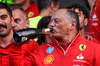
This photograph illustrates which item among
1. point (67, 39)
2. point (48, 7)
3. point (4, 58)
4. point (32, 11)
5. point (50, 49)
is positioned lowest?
point (4, 58)

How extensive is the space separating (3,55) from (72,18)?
3.58 ft

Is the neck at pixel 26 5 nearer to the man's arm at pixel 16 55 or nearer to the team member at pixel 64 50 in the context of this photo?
the team member at pixel 64 50

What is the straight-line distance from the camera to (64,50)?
2848 millimetres

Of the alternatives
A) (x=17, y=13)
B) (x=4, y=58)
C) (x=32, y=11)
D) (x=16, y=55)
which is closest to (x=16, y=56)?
(x=16, y=55)

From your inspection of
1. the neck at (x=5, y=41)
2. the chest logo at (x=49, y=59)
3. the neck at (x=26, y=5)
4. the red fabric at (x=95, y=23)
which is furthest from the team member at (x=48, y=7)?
the chest logo at (x=49, y=59)

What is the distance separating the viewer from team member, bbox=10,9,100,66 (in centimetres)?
263

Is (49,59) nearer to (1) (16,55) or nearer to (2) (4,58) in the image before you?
(1) (16,55)

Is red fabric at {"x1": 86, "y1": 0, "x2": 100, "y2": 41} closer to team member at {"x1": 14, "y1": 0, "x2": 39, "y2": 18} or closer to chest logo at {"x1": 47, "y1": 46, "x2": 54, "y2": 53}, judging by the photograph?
team member at {"x1": 14, "y1": 0, "x2": 39, "y2": 18}

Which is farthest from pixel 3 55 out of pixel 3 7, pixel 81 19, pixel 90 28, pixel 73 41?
pixel 90 28

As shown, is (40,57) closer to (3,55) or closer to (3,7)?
(3,55)

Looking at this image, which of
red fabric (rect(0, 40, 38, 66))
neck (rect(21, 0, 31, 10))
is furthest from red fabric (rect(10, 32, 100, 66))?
neck (rect(21, 0, 31, 10))

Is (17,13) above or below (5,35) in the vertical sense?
above

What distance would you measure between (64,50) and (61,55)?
0.09m

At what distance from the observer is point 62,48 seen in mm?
2867
